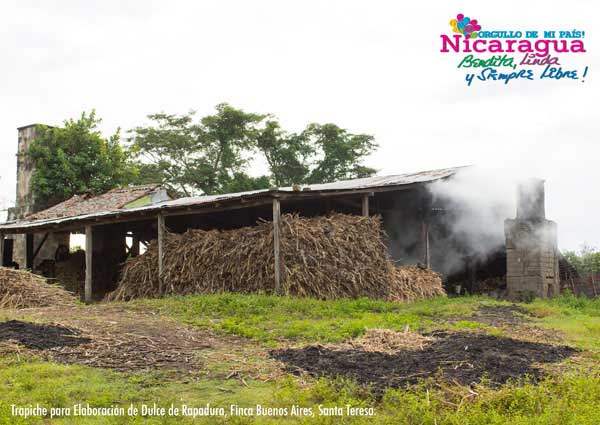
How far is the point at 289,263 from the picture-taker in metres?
14.4

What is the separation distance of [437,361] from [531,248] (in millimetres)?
10695

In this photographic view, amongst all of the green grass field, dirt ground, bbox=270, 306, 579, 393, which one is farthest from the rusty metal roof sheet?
dirt ground, bbox=270, 306, 579, 393

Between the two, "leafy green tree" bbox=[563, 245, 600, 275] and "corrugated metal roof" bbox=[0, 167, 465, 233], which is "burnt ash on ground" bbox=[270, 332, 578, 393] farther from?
"leafy green tree" bbox=[563, 245, 600, 275]

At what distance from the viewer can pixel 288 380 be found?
6.91 m

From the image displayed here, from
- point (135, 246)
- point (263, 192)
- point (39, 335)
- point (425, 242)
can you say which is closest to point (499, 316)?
point (263, 192)

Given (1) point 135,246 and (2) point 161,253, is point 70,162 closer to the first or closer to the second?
(1) point 135,246

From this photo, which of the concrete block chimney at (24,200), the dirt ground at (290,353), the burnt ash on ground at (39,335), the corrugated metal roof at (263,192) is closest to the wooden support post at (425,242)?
the corrugated metal roof at (263,192)

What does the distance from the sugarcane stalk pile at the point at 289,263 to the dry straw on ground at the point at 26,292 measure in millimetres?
1957

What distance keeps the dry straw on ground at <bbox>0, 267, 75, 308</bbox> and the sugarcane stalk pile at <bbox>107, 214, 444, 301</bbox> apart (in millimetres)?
1957

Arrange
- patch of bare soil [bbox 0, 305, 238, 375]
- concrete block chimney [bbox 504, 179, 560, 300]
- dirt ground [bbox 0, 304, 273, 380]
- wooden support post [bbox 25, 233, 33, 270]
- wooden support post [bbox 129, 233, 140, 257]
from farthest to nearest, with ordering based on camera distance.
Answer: wooden support post [bbox 25, 233, 33, 270]
wooden support post [bbox 129, 233, 140, 257]
concrete block chimney [bbox 504, 179, 560, 300]
patch of bare soil [bbox 0, 305, 238, 375]
dirt ground [bbox 0, 304, 273, 380]

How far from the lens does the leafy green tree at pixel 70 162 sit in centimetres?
3034

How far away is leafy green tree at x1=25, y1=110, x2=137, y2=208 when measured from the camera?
30.3 m

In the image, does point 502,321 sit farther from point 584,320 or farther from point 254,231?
point 254,231

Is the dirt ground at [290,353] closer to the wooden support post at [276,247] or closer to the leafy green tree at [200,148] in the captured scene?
the wooden support post at [276,247]
